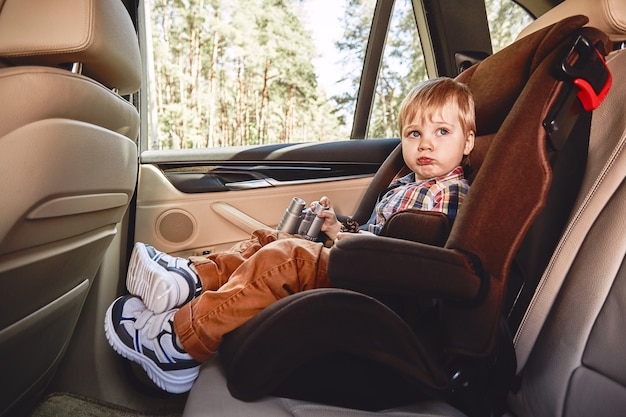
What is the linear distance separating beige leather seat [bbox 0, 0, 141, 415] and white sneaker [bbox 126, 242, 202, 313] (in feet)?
0.57

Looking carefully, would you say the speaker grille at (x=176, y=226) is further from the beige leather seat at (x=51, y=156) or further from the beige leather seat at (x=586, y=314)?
the beige leather seat at (x=586, y=314)

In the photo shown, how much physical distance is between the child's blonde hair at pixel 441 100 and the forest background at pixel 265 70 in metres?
1.19

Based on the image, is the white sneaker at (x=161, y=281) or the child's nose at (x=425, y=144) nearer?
the white sneaker at (x=161, y=281)

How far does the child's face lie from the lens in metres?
1.30

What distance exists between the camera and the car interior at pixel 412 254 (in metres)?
0.82

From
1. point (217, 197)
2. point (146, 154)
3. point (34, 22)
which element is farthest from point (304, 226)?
point (146, 154)

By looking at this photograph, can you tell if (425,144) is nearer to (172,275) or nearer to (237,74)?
(172,275)

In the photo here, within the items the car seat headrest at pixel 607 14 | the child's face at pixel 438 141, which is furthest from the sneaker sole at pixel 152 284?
the car seat headrest at pixel 607 14

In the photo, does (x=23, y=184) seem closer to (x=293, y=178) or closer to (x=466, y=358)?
(x=466, y=358)

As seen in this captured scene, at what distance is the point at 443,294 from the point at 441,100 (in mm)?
695

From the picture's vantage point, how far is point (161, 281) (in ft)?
3.59

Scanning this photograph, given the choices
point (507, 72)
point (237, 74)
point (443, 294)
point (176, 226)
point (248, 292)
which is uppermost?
point (507, 72)

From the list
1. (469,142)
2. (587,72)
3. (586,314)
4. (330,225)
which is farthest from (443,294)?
(330,225)

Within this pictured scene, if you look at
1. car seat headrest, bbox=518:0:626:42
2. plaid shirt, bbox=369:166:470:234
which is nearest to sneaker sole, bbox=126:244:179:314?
plaid shirt, bbox=369:166:470:234
